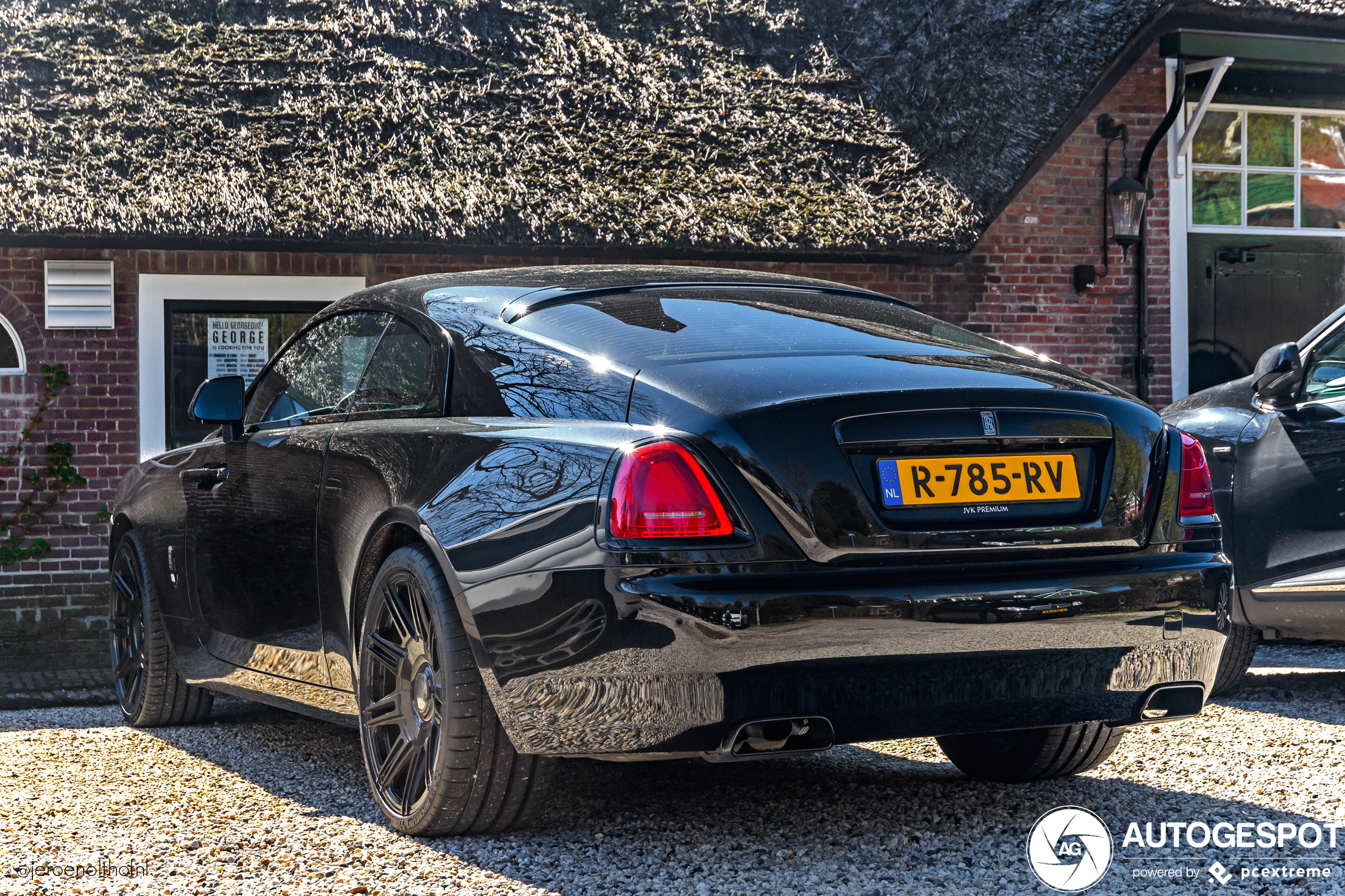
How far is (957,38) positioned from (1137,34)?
1.74m

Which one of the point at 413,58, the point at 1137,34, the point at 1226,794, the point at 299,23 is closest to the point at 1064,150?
the point at 1137,34

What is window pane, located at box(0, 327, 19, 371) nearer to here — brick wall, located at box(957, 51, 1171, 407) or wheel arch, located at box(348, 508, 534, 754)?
wheel arch, located at box(348, 508, 534, 754)

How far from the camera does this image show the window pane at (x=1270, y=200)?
448 inches

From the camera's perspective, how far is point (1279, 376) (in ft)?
19.2

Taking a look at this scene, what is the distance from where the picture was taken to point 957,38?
1139 cm

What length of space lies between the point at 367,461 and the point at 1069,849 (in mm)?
1980

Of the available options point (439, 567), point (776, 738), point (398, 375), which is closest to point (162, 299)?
point (398, 375)

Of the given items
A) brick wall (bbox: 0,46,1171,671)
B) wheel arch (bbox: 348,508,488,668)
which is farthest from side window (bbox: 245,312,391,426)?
brick wall (bbox: 0,46,1171,671)

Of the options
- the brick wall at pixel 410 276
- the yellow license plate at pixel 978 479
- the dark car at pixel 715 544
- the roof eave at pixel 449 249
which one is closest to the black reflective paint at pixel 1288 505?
the dark car at pixel 715 544

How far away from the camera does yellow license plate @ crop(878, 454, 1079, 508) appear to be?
9.96 feet

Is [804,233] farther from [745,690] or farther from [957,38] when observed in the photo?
[745,690]

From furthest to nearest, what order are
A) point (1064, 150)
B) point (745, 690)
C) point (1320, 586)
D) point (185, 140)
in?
point (1064, 150)
point (185, 140)
point (1320, 586)
point (745, 690)

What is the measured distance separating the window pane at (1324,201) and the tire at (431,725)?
1012 centimetres
